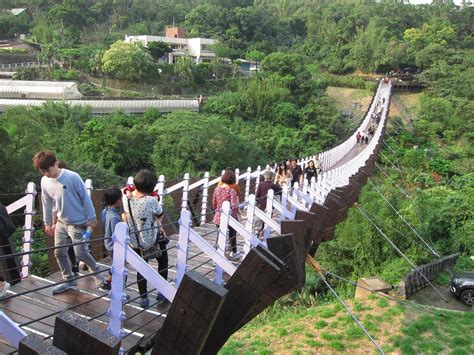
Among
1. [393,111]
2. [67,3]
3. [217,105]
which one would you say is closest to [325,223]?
[217,105]

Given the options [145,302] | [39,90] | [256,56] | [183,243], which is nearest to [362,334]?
[145,302]

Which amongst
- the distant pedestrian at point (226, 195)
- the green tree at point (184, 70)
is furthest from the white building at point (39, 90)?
the distant pedestrian at point (226, 195)

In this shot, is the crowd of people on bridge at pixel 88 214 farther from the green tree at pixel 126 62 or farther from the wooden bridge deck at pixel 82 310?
the green tree at pixel 126 62

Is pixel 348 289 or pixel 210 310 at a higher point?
pixel 210 310

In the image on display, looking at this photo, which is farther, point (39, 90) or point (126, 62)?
point (126, 62)

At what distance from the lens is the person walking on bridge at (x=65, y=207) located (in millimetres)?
3221

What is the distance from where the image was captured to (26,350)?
4.52ft

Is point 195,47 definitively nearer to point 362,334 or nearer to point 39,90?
point 39,90

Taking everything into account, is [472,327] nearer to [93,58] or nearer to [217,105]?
[217,105]

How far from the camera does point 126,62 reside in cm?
3431

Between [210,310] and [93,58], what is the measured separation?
→ 38710mm

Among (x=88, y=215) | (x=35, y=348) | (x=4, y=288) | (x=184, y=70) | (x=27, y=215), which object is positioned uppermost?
(x=184, y=70)

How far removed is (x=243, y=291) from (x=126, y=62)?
1360 inches

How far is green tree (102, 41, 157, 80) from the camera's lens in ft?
113
